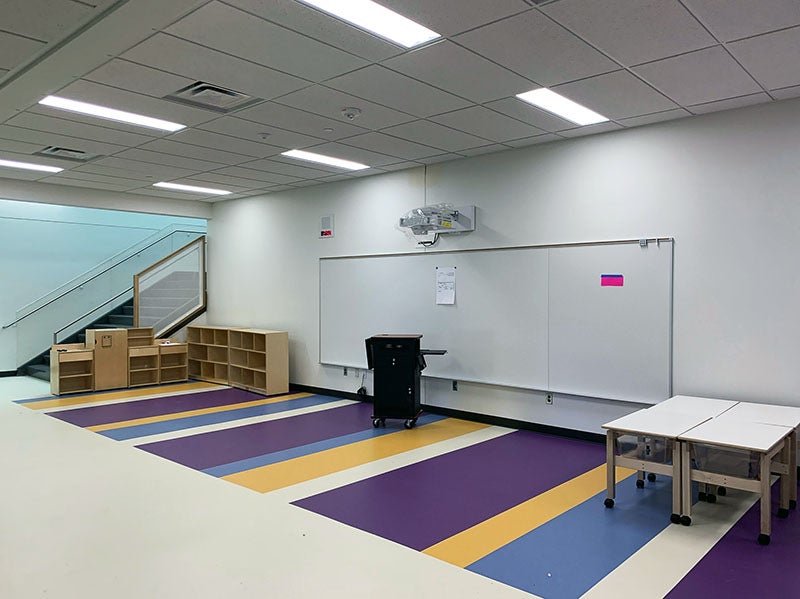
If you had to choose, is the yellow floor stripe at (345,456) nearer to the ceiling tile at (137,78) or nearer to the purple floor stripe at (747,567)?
the purple floor stripe at (747,567)

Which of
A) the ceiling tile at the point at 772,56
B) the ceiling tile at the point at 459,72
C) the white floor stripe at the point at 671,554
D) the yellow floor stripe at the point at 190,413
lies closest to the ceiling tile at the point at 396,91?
the ceiling tile at the point at 459,72

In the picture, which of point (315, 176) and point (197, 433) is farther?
point (315, 176)

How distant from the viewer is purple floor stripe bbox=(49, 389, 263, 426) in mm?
6445

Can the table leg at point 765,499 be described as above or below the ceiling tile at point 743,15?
below

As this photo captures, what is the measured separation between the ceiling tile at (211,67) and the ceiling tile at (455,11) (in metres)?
1.22

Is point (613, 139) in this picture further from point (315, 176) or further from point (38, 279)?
point (38, 279)

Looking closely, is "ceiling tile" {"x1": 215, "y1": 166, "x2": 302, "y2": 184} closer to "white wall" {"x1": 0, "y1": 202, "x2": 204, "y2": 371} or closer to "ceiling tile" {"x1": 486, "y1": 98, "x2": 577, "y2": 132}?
"ceiling tile" {"x1": 486, "y1": 98, "x2": 577, "y2": 132}

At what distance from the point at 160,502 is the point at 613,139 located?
4811mm

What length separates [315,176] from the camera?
7398 millimetres

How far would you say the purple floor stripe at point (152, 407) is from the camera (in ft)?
21.1

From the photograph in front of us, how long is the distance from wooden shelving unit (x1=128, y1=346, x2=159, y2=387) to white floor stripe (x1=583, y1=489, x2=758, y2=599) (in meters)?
7.65

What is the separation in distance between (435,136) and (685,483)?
3.59 metres

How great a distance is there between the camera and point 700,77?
3914 mm

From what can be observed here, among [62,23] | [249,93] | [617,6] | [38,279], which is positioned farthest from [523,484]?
[38,279]
